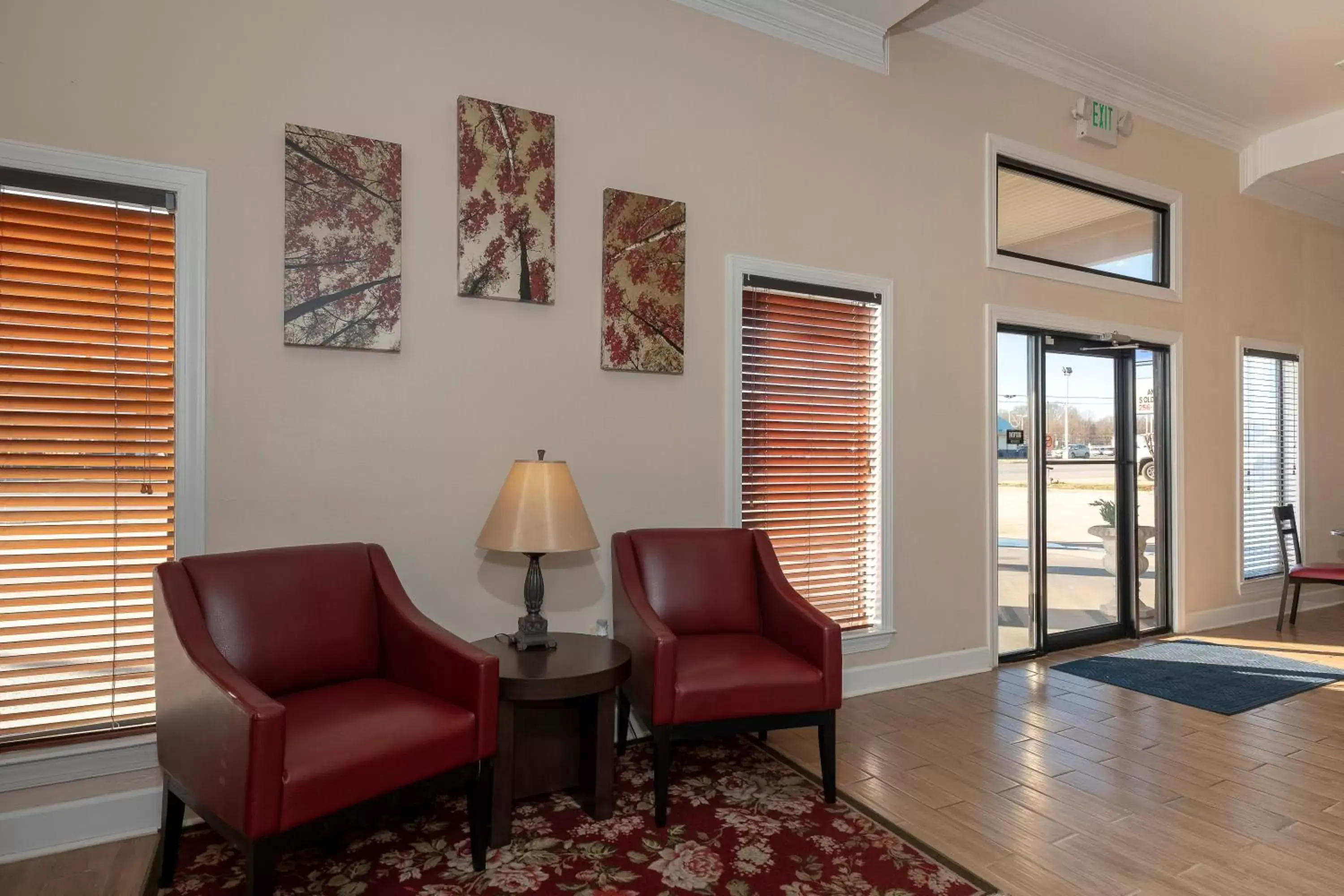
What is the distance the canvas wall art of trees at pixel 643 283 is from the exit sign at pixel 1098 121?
2966 mm

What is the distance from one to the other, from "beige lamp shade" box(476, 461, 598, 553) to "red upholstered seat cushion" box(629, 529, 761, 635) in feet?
1.67

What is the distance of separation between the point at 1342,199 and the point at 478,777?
7823mm

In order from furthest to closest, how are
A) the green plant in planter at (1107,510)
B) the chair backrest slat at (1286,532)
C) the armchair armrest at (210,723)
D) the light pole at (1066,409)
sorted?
the chair backrest slat at (1286,532)
the green plant in planter at (1107,510)
the light pole at (1066,409)
the armchair armrest at (210,723)

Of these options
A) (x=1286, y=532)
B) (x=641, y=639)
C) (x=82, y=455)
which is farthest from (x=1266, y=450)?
(x=82, y=455)

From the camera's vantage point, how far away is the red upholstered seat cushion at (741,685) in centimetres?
269

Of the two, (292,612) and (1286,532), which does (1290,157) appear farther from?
(292,612)

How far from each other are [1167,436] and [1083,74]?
2.47 metres

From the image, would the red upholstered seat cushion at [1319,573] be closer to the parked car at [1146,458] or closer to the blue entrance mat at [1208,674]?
the blue entrance mat at [1208,674]

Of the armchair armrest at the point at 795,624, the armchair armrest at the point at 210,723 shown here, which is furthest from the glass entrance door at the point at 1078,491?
the armchair armrest at the point at 210,723

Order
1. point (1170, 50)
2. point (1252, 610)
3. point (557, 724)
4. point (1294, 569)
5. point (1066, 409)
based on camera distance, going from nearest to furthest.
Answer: point (557, 724) < point (1170, 50) < point (1066, 409) < point (1294, 569) < point (1252, 610)

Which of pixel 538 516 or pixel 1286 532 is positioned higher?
pixel 538 516

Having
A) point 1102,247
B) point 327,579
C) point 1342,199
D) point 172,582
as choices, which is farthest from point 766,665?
point 1342,199

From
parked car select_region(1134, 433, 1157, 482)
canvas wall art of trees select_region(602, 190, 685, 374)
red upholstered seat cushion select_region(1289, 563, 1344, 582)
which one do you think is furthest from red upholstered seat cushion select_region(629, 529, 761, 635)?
red upholstered seat cushion select_region(1289, 563, 1344, 582)

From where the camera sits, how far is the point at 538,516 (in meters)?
2.73
